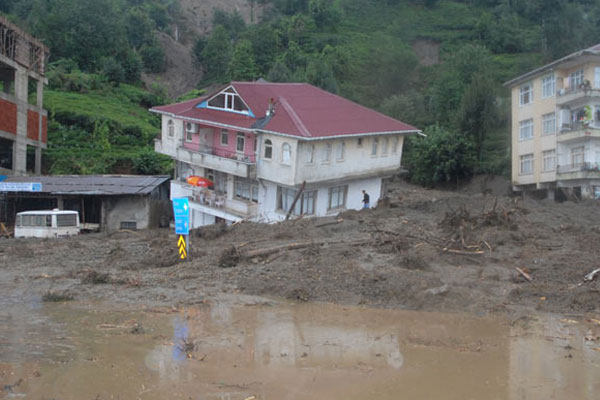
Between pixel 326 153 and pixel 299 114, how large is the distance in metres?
2.13

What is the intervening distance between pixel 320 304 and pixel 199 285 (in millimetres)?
3629

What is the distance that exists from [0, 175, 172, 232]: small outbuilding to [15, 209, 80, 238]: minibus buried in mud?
7.60 feet

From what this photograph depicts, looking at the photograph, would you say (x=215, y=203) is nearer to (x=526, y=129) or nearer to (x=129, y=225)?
(x=129, y=225)

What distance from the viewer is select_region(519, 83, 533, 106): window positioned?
39772mm

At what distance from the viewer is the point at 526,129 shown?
40.3 meters

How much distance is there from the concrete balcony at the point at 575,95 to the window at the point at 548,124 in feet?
3.15

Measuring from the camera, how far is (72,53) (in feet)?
207

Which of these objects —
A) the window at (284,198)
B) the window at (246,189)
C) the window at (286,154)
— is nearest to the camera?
the window at (286,154)

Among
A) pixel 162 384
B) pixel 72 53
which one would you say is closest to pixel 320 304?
pixel 162 384

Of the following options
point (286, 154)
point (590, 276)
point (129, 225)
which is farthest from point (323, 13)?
point (590, 276)

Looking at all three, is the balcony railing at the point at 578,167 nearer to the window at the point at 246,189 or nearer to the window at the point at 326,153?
the window at the point at 326,153

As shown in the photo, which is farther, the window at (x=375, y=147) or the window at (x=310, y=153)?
the window at (x=375, y=147)

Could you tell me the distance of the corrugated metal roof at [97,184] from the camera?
34.6 m

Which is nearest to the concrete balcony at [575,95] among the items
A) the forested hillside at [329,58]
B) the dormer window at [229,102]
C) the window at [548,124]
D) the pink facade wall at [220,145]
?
the window at [548,124]
